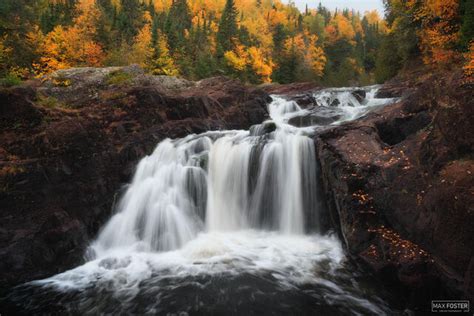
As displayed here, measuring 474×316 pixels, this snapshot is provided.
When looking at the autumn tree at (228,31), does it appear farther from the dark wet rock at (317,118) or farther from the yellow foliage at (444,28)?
the dark wet rock at (317,118)

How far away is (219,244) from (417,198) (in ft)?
17.5

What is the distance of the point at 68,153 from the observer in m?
9.81

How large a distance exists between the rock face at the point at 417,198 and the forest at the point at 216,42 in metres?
1.78

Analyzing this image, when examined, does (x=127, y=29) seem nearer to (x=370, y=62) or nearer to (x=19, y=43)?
(x=19, y=43)

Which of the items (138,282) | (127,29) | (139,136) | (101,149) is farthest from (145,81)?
(127,29)

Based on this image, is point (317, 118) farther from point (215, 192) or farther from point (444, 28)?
point (444, 28)

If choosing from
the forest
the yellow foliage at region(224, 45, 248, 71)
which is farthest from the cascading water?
the yellow foliage at region(224, 45, 248, 71)

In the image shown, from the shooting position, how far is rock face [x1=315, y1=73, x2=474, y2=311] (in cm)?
600

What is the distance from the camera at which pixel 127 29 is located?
4788 centimetres

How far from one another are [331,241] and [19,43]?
83.0 feet

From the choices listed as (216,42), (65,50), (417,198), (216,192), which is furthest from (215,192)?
(216,42)

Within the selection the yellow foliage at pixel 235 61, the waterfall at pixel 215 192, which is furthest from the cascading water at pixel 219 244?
the yellow foliage at pixel 235 61

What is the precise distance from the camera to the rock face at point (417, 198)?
600 cm

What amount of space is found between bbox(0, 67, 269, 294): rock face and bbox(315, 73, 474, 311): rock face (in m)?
7.07
